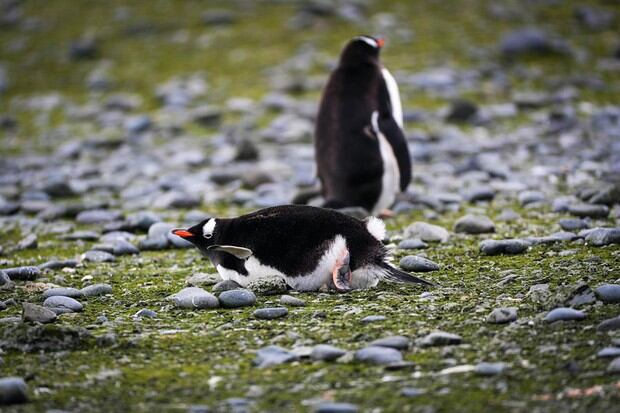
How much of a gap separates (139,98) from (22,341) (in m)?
8.66

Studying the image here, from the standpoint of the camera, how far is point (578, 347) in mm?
3320

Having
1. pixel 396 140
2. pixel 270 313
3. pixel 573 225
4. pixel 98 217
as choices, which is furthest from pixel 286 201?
pixel 270 313

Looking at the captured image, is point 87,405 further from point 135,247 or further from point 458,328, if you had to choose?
point 135,247

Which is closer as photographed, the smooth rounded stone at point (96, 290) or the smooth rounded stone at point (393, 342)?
the smooth rounded stone at point (393, 342)

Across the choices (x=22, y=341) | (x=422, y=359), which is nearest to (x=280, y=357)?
(x=422, y=359)

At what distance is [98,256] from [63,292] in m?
1.03

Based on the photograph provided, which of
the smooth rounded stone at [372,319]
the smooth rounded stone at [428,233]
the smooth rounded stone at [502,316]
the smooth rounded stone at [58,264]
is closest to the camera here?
the smooth rounded stone at [502,316]

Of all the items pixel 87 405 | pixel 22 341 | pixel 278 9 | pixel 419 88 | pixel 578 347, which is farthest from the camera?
pixel 278 9

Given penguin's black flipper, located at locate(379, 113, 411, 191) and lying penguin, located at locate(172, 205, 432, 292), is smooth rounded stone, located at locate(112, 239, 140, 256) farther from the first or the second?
penguin's black flipper, located at locate(379, 113, 411, 191)

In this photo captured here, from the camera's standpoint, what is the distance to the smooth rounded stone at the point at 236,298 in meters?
4.27

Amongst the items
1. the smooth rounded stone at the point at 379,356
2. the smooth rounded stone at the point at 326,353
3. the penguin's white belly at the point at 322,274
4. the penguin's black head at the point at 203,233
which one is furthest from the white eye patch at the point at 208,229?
the smooth rounded stone at the point at 379,356

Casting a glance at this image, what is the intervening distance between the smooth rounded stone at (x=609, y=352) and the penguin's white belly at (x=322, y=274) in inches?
56.2

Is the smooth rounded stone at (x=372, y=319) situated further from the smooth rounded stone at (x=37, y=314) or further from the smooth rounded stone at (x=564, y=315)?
the smooth rounded stone at (x=37, y=314)

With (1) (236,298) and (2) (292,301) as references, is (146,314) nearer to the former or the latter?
(1) (236,298)
